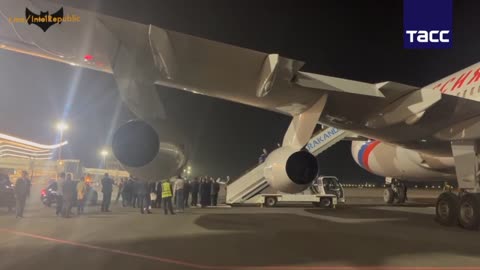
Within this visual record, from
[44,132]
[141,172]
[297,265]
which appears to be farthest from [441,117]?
[44,132]

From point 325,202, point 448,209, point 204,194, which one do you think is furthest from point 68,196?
point 448,209

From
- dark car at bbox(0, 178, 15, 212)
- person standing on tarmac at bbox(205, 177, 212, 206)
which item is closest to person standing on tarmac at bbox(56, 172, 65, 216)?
dark car at bbox(0, 178, 15, 212)

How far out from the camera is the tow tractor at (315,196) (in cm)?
1885

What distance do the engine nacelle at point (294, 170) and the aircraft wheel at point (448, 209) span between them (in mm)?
5209

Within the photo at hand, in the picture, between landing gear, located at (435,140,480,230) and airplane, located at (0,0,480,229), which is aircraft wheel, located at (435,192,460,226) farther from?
landing gear, located at (435,140,480,230)

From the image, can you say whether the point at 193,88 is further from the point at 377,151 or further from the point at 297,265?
the point at 377,151

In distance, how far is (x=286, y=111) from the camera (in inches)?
360

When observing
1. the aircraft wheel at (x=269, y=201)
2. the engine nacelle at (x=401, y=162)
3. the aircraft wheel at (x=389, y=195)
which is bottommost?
the aircraft wheel at (x=269, y=201)

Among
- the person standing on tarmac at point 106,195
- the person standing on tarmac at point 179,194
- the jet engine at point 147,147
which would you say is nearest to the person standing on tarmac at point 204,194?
the person standing on tarmac at point 179,194

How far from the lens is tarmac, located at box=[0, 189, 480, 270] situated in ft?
20.7

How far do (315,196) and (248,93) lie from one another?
12.2 m

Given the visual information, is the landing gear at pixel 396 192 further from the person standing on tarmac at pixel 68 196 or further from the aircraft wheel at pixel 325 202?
the person standing on tarmac at pixel 68 196

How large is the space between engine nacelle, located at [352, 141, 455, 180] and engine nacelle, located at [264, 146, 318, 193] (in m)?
6.81

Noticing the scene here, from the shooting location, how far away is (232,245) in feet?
25.8
